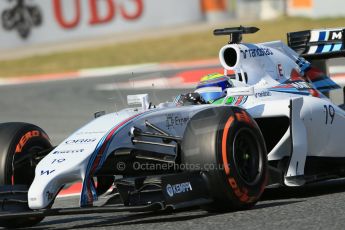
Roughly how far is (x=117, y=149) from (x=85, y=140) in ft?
0.87

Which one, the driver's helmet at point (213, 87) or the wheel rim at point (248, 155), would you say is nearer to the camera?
the wheel rim at point (248, 155)

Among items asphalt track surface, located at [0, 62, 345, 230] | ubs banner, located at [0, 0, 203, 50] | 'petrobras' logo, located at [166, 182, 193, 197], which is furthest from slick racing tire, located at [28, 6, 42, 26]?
'petrobras' logo, located at [166, 182, 193, 197]

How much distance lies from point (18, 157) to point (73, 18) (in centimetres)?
1931

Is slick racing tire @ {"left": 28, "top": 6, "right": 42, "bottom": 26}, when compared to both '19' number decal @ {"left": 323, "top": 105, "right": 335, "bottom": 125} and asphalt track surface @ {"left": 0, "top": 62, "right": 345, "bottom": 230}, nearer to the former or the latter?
asphalt track surface @ {"left": 0, "top": 62, "right": 345, "bottom": 230}

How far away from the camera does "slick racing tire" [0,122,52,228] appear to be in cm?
645

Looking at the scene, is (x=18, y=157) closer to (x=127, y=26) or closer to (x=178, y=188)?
(x=178, y=188)

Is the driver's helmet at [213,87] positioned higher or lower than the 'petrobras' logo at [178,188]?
higher

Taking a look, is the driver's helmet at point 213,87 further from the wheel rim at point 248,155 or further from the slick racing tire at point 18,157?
the slick racing tire at point 18,157

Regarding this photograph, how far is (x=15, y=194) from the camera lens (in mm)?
6074

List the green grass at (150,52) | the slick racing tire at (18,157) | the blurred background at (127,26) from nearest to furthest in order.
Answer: the slick racing tire at (18,157) → the green grass at (150,52) → the blurred background at (127,26)

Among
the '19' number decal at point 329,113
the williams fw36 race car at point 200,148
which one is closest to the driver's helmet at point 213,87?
the williams fw36 race car at point 200,148

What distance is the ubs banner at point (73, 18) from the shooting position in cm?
2480

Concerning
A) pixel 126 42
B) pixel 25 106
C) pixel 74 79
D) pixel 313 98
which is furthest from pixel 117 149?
pixel 126 42

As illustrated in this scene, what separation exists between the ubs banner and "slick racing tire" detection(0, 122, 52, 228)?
18.1 metres
